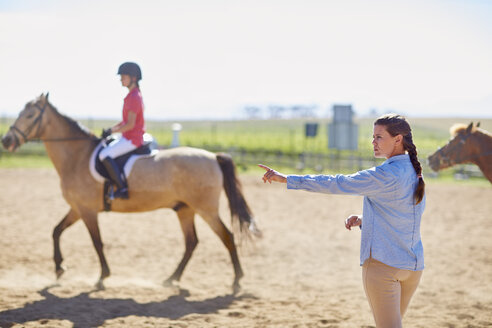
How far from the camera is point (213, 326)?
475 centimetres

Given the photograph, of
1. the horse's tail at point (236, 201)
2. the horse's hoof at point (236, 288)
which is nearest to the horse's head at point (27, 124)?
the horse's tail at point (236, 201)

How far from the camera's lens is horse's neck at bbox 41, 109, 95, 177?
6500 mm

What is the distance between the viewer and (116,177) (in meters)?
6.16

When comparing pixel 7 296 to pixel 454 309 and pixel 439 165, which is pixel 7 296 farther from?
pixel 439 165

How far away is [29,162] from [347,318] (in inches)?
832

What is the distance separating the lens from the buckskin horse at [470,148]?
18.6 feet

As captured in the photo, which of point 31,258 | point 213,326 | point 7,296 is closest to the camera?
point 213,326

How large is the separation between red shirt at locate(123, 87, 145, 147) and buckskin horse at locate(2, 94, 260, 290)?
325mm

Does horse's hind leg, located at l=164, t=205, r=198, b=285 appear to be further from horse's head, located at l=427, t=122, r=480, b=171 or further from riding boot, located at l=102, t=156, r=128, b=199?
horse's head, located at l=427, t=122, r=480, b=171

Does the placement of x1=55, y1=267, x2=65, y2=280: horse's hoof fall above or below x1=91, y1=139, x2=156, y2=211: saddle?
below

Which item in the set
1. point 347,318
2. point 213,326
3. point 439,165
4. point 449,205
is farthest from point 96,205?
point 449,205

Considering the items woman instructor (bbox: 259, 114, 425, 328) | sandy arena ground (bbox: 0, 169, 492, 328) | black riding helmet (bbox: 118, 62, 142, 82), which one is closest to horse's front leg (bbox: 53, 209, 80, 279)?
sandy arena ground (bbox: 0, 169, 492, 328)

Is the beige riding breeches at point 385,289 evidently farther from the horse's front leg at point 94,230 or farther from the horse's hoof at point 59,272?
the horse's hoof at point 59,272

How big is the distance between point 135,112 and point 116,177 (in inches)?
35.5
